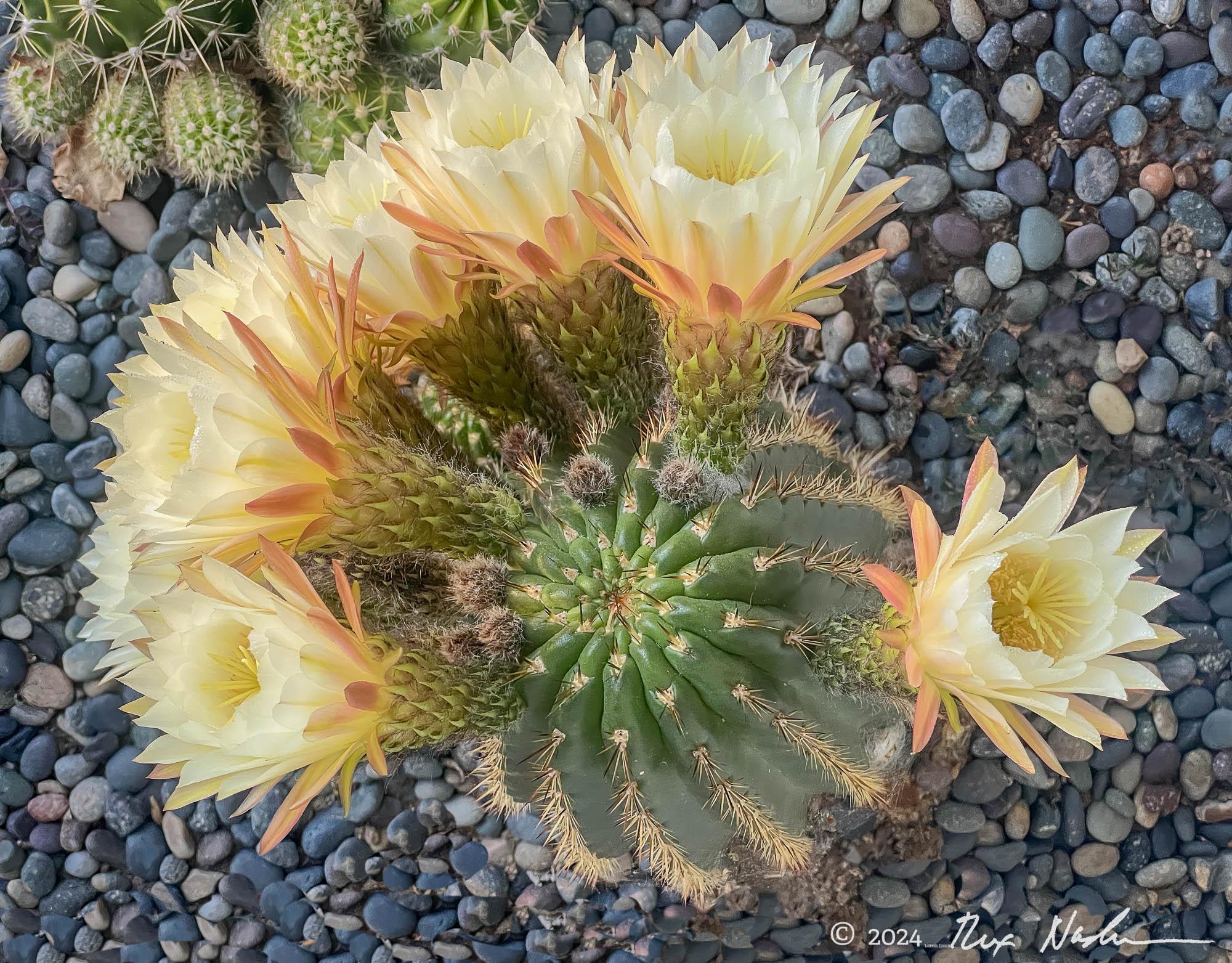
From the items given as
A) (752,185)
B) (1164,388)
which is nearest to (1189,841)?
(1164,388)

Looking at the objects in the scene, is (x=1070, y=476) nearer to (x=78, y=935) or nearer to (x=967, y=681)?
(x=967, y=681)

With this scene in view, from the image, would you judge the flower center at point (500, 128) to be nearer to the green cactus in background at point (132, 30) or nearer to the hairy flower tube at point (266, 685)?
the hairy flower tube at point (266, 685)

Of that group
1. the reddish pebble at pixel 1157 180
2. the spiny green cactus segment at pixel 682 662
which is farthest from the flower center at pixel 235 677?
the reddish pebble at pixel 1157 180

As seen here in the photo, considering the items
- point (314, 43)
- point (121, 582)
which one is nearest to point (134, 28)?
point (314, 43)

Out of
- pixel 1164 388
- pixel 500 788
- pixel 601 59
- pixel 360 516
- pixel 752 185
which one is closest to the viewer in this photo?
pixel 752 185

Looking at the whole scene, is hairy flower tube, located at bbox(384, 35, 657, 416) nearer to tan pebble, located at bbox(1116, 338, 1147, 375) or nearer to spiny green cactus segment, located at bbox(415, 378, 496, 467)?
spiny green cactus segment, located at bbox(415, 378, 496, 467)
